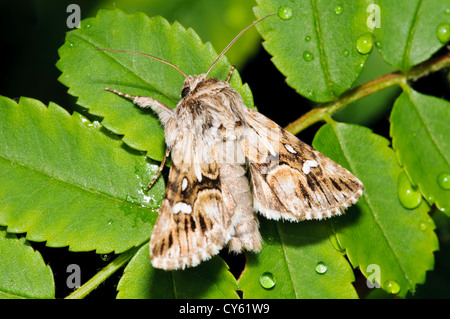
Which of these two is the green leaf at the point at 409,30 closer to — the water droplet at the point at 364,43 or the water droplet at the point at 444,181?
the water droplet at the point at 364,43

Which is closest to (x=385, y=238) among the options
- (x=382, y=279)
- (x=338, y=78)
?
(x=382, y=279)

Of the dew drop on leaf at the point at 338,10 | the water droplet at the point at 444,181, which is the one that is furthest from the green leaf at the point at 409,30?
the water droplet at the point at 444,181

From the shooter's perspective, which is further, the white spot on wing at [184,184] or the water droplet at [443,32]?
the water droplet at [443,32]

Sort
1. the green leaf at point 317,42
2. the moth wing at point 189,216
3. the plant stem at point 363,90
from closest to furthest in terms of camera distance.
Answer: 1. the moth wing at point 189,216
2. the green leaf at point 317,42
3. the plant stem at point 363,90

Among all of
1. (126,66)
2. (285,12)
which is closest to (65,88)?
(126,66)

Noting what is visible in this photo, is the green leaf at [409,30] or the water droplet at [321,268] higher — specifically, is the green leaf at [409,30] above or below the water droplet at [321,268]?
above

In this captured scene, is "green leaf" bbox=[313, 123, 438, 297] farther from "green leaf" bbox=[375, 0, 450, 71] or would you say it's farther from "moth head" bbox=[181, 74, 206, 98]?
"moth head" bbox=[181, 74, 206, 98]
